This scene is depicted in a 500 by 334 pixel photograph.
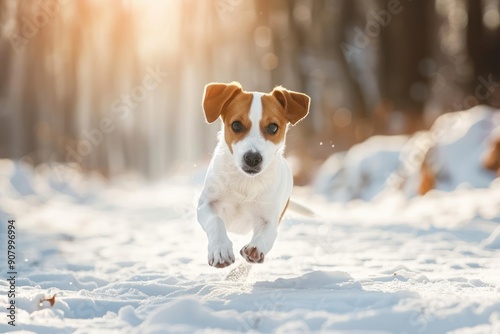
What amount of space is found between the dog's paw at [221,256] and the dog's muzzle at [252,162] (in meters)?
0.66

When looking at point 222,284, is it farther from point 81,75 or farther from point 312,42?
point 81,75

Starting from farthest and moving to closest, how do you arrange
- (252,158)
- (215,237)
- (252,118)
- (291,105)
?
(291,105) → (252,118) → (252,158) → (215,237)

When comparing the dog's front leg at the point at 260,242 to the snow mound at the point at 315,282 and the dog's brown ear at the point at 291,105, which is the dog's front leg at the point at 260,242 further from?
the dog's brown ear at the point at 291,105

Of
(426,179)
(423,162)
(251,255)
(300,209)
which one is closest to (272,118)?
(251,255)

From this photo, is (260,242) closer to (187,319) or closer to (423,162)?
(187,319)

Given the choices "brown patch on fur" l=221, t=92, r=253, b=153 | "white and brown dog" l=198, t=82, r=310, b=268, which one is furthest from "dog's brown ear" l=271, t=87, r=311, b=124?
"brown patch on fur" l=221, t=92, r=253, b=153

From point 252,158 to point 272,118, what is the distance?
0.48m

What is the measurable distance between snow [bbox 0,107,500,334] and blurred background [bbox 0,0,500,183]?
32.0 feet

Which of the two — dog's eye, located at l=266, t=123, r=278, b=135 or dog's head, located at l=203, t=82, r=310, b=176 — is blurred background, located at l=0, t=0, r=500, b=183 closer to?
dog's head, located at l=203, t=82, r=310, b=176

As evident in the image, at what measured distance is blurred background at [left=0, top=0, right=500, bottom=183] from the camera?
2278cm

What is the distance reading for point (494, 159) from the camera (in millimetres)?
11406

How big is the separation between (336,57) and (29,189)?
15.9 meters

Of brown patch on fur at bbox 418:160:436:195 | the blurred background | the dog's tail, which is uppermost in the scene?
the blurred background

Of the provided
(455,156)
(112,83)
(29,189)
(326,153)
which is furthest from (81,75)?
(455,156)
